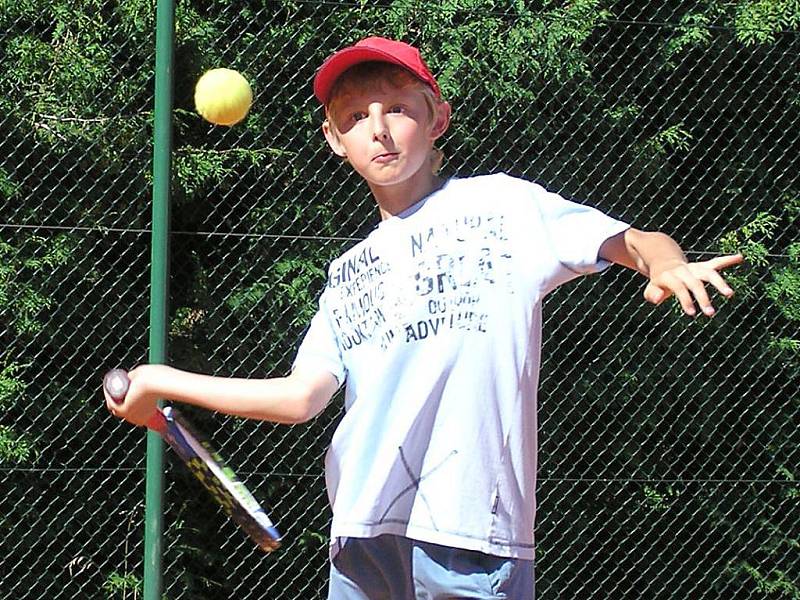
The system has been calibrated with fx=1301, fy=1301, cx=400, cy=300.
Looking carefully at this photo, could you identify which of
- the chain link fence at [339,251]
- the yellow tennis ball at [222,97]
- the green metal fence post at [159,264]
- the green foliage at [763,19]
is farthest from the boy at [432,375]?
the green foliage at [763,19]

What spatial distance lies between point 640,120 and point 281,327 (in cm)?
153

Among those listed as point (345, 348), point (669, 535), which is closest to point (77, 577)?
point (669, 535)

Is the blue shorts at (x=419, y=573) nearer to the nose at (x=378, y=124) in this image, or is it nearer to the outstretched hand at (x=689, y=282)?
the outstretched hand at (x=689, y=282)

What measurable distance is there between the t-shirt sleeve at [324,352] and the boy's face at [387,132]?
0.27m

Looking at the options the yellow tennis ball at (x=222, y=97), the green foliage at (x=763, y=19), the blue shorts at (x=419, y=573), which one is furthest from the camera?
the green foliage at (x=763, y=19)

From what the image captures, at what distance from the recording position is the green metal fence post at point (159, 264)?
4.05 meters

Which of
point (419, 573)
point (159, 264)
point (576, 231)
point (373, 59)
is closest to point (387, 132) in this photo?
point (373, 59)

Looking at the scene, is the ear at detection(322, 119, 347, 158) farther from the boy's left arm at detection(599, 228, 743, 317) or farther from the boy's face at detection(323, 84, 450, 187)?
the boy's left arm at detection(599, 228, 743, 317)

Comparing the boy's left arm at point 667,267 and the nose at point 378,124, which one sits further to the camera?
the nose at point 378,124

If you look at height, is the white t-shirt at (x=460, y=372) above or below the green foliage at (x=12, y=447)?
below

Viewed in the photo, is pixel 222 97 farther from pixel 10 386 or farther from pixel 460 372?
pixel 10 386

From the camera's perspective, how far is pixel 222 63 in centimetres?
438

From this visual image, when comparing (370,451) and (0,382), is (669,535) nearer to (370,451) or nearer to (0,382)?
(0,382)

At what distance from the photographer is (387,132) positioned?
87.0 inches
